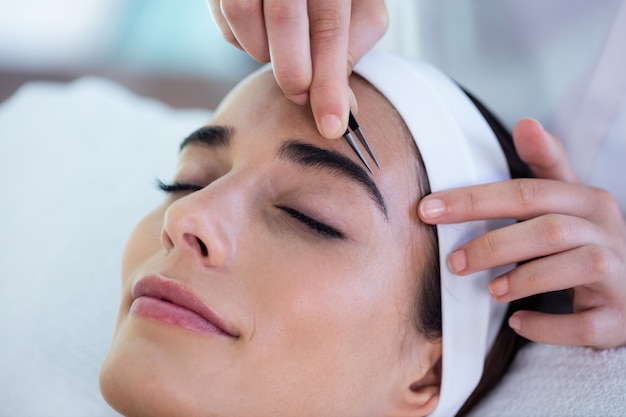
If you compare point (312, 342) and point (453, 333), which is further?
point (453, 333)

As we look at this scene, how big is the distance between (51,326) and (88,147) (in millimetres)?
656

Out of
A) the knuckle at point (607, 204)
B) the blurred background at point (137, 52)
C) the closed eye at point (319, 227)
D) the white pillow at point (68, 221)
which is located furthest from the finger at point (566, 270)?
the blurred background at point (137, 52)

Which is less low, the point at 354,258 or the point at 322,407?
the point at 354,258

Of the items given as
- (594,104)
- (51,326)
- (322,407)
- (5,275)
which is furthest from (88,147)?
(594,104)

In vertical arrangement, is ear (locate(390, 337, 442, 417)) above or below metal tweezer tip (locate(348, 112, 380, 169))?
below

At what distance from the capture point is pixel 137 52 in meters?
3.24

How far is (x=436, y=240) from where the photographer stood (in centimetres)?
120

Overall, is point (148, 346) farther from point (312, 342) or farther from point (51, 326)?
point (51, 326)

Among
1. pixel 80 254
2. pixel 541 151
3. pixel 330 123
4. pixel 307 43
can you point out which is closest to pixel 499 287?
pixel 541 151

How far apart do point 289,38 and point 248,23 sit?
80mm

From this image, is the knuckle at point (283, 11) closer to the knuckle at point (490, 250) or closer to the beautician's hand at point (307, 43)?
the beautician's hand at point (307, 43)

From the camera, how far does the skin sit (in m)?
1.03

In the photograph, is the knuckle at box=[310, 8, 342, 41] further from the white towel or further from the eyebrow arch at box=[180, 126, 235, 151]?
the white towel

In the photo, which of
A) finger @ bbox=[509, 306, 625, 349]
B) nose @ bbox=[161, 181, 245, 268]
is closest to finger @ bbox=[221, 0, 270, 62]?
nose @ bbox=[161, 181, 245, 268]
